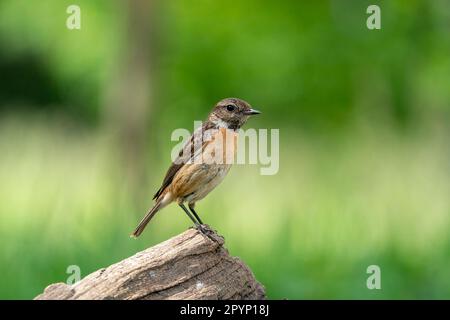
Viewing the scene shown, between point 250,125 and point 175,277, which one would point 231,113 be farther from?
point 250,125

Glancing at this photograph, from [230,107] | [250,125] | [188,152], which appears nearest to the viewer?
[188,152]

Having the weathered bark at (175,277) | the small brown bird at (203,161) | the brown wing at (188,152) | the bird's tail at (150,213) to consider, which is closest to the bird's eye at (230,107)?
the small brown bird at (203,161)

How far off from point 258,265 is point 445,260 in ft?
5.99

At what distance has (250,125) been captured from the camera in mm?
16641

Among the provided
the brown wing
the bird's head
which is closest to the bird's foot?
the brown wing

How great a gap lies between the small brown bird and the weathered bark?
4.74 ft

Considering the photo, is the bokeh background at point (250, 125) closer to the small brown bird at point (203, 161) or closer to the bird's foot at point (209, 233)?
the small brown bird at point (203, 161)

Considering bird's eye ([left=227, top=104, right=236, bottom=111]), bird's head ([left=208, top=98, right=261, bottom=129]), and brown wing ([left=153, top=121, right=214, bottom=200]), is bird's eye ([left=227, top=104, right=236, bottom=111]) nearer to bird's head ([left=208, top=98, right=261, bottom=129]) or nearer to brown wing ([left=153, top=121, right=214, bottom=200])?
bird's head ([left=208, top=98, right=261, bottom=129])

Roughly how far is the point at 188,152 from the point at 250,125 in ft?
31.9

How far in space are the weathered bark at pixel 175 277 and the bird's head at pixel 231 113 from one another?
6.32ft

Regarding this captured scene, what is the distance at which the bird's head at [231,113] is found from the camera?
7078mm

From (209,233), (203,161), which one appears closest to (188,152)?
(203,161)

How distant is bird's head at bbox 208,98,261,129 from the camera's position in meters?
7.08

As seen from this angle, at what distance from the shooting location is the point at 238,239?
8680 mm
